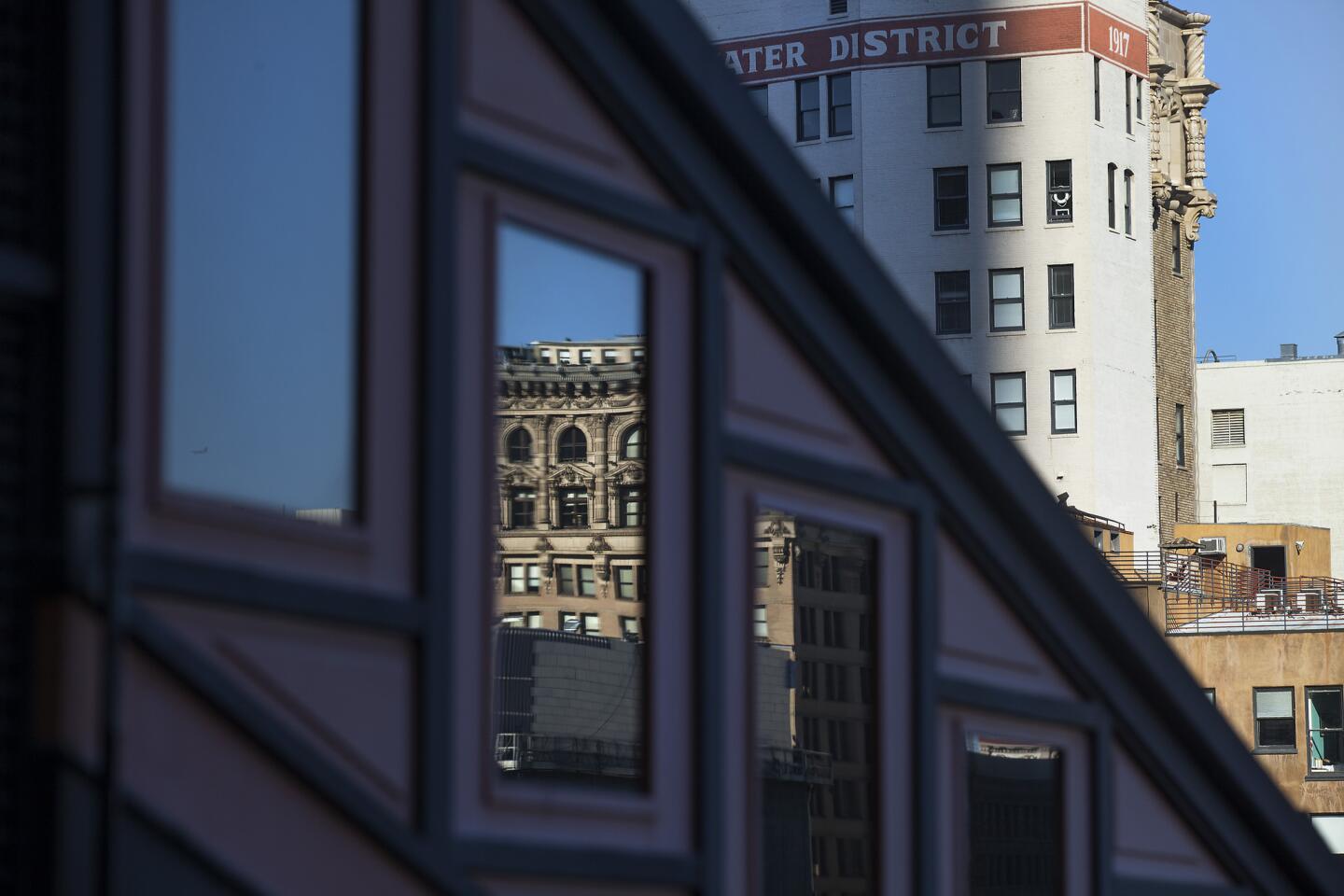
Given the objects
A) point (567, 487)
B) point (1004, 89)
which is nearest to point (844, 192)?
point (1004, 89)

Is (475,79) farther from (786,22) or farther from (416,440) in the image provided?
(786,22)

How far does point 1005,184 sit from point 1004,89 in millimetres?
3069

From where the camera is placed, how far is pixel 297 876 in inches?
208

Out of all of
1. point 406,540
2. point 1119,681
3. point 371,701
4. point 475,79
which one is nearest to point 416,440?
point 406,540

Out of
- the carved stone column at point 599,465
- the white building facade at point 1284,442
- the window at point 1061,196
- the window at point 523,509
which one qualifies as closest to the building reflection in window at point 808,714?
the carved stone column at point 599,465

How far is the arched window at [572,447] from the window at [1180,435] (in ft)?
77.3

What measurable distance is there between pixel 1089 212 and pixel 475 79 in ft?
183

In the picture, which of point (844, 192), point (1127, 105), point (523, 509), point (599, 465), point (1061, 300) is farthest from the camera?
point (523, 509)

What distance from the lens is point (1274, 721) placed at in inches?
2007

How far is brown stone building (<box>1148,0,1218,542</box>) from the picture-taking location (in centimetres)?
6556

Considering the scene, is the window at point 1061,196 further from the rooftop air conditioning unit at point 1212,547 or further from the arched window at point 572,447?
the arched window at point 572,447

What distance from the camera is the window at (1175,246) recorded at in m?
69.1

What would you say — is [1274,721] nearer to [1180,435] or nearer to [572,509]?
[1180,435]

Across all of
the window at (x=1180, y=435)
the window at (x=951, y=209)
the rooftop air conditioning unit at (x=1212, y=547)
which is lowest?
the rooftop air conditioning unit at (x=1212, y=547)
